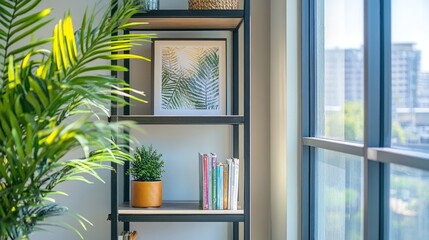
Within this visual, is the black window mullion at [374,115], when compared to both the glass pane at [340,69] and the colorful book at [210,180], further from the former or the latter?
the colorful book at [210,180]

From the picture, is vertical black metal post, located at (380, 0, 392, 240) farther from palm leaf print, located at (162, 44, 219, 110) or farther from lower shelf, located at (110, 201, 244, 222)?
palm leaf print, located at (162, 44, 219, 110)

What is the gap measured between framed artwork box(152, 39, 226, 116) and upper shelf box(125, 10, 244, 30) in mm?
84

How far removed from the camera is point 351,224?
2145mm

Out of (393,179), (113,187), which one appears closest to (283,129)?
(113,187)

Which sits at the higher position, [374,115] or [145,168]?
[374,115]

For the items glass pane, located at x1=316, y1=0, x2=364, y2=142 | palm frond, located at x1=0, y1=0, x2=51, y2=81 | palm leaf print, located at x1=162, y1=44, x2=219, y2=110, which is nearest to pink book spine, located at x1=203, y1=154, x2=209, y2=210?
palm leaf print, located at x1=162, y1=44, x2=219, y2=110

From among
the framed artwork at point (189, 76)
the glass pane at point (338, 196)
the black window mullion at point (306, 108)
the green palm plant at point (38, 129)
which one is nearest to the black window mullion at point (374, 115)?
the glass pane at point (338, 196)

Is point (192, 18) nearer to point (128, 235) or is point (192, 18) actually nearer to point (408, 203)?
point (128, 235)

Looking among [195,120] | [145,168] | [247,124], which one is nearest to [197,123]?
[195,120]

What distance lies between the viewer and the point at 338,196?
2.31 metres

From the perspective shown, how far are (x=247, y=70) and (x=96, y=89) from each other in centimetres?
105

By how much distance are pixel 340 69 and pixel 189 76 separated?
2.99ft

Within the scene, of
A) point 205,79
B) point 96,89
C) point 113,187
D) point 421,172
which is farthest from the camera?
point 205,79

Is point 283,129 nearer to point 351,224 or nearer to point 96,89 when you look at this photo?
point 351,224
